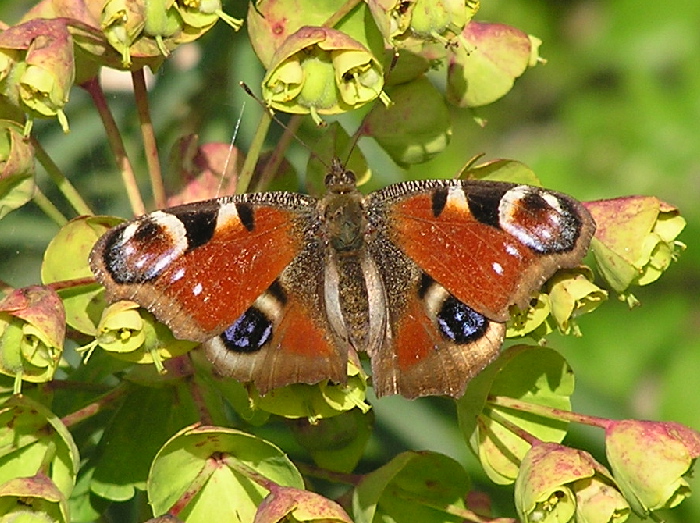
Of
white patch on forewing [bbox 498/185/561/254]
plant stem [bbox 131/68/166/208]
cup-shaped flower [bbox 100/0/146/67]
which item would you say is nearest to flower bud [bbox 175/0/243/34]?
cup-shaped flower [bbox 100/0/146/67]

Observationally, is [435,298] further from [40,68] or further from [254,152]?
[40,68]

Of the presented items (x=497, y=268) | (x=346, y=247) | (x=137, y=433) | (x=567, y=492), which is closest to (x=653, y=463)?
(x=567, y=492)

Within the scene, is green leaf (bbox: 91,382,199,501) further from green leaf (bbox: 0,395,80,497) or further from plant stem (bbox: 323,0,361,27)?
plant stem (bbox: 323,0,361,27)

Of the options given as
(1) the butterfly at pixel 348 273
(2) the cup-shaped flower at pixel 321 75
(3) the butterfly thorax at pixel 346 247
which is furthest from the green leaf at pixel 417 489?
(2) the cup-shaped flower at pixel 321 75

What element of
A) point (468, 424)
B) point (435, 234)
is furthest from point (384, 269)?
point (468, 424)

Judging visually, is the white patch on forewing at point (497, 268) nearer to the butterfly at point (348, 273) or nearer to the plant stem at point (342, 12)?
the butterfly at point (348, 273)

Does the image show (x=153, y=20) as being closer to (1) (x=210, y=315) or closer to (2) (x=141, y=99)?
(2) (x=141, y=99)
